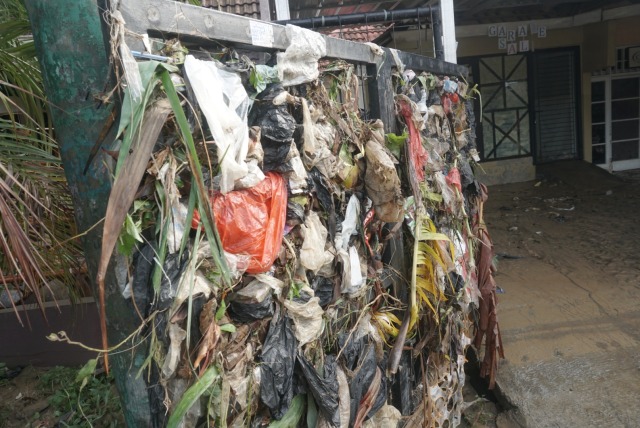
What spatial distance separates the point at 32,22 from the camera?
1.29 m

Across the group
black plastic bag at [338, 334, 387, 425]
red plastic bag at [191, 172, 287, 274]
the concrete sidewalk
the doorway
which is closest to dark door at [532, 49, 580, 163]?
the doorway

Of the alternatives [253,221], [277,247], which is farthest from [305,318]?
[253,221]

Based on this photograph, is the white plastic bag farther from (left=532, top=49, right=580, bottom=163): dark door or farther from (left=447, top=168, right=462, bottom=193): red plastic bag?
(left=532, top=49, right=580, bottom=163): dark door

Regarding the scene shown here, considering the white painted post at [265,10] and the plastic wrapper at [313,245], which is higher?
the white painted post at [265,10]

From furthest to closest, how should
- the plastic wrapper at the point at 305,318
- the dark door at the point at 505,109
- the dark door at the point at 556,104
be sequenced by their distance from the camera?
the dark door at the point at 556,104 → the dark door at the point at 505,109 → the plastic wrapper at the point at 305,318

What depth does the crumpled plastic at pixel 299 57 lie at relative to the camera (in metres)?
1.75

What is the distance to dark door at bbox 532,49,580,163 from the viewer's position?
11016 millimetres

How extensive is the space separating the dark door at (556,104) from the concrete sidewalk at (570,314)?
3092mm

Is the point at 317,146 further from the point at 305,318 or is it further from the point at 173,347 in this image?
the point at 173,347

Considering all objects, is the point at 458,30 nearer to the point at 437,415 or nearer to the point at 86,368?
the point at 437,415

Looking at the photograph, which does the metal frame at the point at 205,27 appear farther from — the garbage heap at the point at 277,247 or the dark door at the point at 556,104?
the dark door at the point at 556,104

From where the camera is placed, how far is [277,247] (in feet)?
5.01

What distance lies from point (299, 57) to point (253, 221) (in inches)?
25.8

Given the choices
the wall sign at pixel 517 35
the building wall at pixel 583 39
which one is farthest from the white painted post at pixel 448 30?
the wall sign at pixel 517 35
